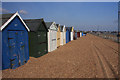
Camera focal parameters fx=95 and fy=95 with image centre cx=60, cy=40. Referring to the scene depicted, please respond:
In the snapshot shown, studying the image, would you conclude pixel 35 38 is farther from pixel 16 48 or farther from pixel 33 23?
pixel 16 48

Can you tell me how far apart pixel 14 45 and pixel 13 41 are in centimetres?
32

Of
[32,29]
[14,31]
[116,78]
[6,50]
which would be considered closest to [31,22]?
[32,29]

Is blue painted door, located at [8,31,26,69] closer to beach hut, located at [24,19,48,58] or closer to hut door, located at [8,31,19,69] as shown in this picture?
hut door, located at [8,31,19,69]

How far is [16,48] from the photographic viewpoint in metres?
7.30

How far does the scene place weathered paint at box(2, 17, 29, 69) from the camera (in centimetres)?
632

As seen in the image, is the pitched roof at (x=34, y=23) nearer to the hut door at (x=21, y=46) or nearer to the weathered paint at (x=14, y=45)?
the weathered paint at (x=14, y=45)

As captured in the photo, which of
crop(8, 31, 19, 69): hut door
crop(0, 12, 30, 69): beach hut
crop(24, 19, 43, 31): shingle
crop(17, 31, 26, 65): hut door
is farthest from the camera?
crop(24, 19, 43, 31): shingle

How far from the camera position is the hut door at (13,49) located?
21.9 ft

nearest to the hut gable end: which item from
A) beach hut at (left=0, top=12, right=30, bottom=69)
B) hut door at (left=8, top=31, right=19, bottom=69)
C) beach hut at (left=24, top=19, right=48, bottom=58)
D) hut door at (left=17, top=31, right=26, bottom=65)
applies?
beach hut at (left=24, top=19, right=48, bottom=58)

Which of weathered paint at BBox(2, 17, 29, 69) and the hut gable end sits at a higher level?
the hut gable end

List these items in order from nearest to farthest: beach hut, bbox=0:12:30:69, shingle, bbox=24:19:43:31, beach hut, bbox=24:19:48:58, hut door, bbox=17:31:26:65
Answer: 1. beach hut, bbox=0:12:30:69
2. hut door, bbox=17:31:26:65
3. beach hut, bbox=24:19:48:58
4. shingle, bbox=24:19:43:31

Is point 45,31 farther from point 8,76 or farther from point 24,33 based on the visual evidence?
point 8,76

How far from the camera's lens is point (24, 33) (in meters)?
8.33

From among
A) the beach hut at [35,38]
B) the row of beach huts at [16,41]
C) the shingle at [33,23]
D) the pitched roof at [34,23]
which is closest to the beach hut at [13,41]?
the row of beach huts at [16,41]
